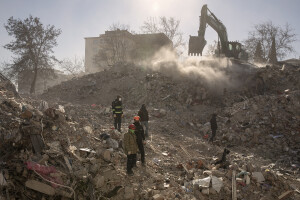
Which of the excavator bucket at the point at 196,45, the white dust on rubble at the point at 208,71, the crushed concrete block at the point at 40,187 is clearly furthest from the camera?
the white dust on rubble at the point at 208,71

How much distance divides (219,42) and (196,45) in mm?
4294

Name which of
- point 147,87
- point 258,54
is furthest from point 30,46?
point 258,54

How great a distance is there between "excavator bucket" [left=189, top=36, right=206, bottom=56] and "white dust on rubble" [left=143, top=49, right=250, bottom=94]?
2.05m

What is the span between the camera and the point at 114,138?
6.84 metres

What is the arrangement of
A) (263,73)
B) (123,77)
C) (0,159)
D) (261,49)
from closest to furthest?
(0,159) < (263,73) < (123,77) < (261,49)

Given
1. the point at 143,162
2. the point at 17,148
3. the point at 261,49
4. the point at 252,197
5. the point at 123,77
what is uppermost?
the point at 261,49

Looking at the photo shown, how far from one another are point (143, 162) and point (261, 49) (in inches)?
1378

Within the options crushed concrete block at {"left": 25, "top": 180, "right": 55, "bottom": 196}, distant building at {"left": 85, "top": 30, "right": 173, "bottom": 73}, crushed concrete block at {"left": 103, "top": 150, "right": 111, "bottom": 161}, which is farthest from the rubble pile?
distant building at {"left": 85, "top": 30, "right": 173, "bottom": 73}

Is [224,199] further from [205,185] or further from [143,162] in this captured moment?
[143,162]

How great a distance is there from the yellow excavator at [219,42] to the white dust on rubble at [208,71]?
4.53 ft

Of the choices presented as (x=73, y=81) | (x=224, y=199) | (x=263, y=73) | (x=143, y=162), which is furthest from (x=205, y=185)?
(x=73, y=81)

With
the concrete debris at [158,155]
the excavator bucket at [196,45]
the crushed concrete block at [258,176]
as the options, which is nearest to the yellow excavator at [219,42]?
the excavator bucket at [196,45]

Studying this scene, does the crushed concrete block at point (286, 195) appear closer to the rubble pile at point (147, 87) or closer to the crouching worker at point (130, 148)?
the crouching worker at point (130, 148)

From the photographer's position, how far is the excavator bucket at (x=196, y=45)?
47.4ft
